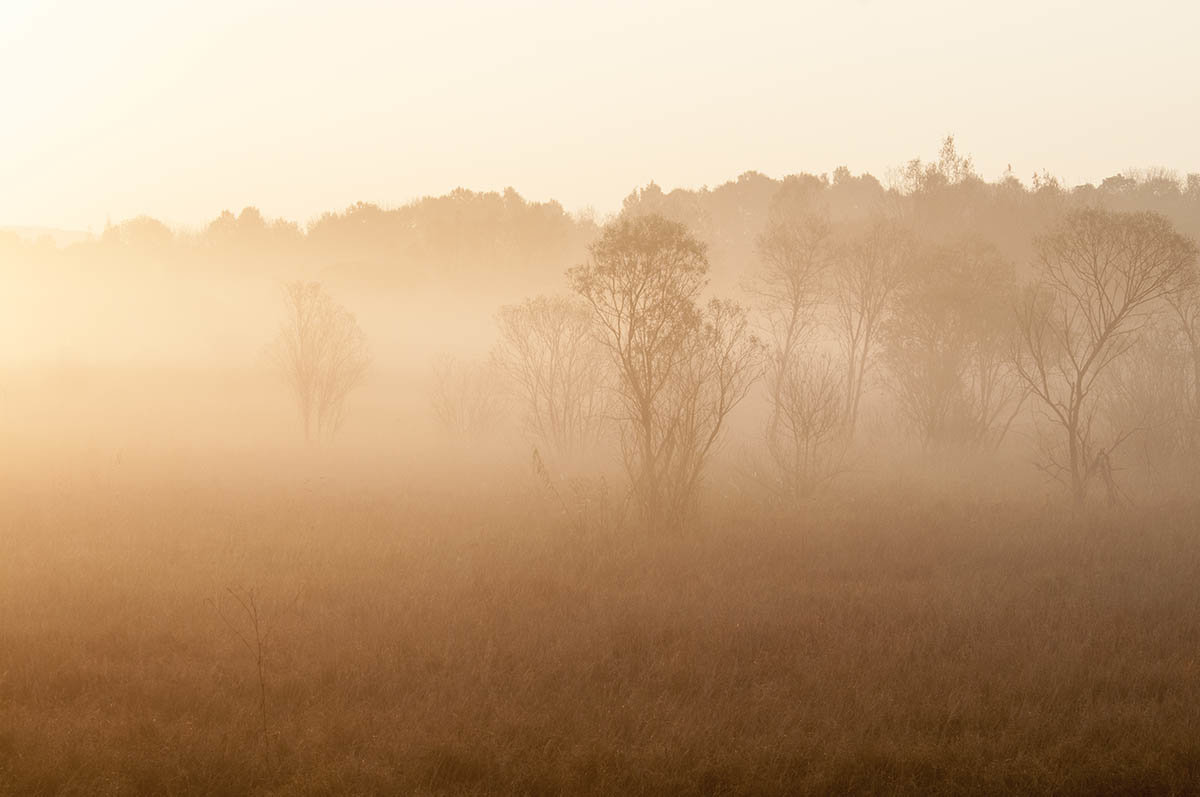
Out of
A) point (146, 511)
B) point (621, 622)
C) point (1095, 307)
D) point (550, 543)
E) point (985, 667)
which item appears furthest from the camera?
point (1095, 307)

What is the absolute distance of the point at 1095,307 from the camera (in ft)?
96.5

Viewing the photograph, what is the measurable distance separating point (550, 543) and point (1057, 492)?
11.2 m

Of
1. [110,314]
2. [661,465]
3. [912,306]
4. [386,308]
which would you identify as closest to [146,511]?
[661,465]

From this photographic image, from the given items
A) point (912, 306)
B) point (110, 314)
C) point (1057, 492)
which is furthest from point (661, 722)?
point (110, 314)

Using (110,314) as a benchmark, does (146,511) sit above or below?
below

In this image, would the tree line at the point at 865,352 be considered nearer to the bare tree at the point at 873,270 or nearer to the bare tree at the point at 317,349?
the bare tree at the point at 873,270

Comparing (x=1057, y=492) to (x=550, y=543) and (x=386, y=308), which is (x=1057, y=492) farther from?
(x=386, y=308)

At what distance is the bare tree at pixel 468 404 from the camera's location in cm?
2909

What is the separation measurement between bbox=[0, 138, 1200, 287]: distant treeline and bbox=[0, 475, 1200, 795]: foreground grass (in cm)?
3212

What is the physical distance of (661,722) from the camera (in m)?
6.69

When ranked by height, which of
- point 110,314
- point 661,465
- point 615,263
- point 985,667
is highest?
point 110,314

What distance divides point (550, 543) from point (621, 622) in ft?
12.2

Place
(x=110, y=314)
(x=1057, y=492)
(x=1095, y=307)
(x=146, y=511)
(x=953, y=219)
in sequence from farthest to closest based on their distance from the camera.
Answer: (x=110, y=314) → (x=953, y=219) → (x=1095, y=307) → (x=1057, y=492) → (x=146, y=511)

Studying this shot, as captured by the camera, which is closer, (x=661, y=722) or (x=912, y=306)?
(x=661, y=722)
